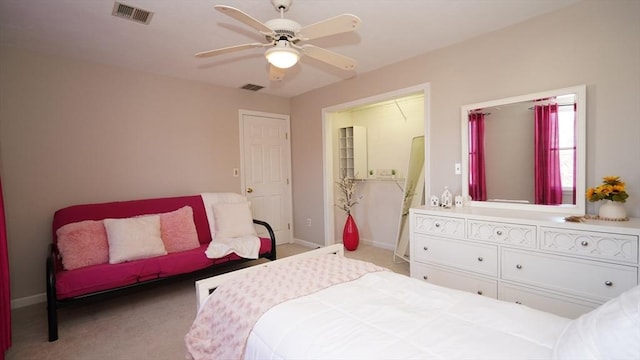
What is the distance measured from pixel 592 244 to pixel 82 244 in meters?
3.94

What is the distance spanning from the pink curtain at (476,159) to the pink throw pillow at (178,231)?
2928mm

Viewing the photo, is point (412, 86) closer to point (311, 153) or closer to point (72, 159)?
point (311, 153)

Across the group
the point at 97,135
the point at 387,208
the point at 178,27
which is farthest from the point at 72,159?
the point at 387,208

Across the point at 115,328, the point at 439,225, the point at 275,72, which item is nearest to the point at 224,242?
the point at 115,328

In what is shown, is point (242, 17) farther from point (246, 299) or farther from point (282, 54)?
point (246, 299)

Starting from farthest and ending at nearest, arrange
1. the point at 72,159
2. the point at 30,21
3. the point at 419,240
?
the point at 72,159, the point at 419,240, the point at 30,21

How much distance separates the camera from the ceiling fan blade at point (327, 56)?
6.76 ft

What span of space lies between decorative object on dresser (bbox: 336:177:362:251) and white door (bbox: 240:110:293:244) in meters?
0.89

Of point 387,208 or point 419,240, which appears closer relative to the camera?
point 419,240

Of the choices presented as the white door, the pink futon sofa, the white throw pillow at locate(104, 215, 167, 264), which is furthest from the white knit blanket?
the white door

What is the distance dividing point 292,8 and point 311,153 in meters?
2.61

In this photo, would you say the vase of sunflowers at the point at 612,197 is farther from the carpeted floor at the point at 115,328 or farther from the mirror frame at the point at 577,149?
the carpeted floor at the point at 115,328

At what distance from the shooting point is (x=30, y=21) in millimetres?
2342

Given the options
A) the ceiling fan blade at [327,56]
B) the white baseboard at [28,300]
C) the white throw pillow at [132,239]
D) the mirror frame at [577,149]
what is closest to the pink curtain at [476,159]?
the mirror frame at [577,149]
